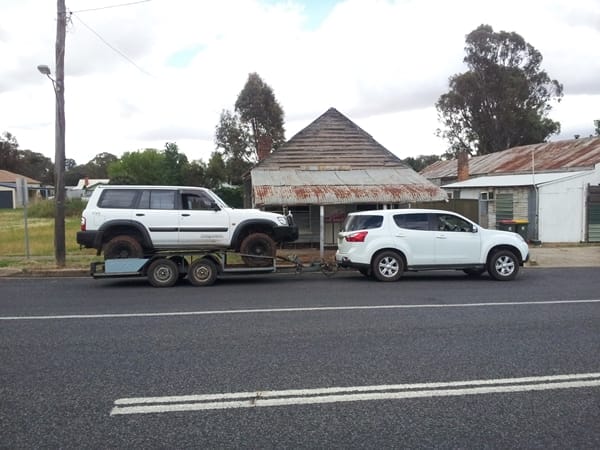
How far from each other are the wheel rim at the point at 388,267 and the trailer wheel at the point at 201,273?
3.61m

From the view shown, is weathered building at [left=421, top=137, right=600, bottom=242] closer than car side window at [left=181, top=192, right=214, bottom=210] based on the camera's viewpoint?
No

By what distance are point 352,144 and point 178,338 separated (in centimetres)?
1586

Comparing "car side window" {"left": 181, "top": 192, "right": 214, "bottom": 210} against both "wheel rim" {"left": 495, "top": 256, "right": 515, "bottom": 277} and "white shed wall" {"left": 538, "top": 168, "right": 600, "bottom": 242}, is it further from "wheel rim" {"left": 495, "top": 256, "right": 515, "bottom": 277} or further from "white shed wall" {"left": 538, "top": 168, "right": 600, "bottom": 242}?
"white shed wall" {"left": 538, "top": 168, "right": 600, "bottom": 242}

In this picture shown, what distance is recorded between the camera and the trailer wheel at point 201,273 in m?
11.2

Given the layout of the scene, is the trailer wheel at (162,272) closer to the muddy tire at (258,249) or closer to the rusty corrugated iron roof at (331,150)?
the muddy tire at (258,249)

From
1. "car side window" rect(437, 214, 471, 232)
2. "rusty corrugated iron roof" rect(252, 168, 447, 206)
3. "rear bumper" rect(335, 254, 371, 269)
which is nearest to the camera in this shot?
"rear bumper" rect(335, 254, 371, 269)

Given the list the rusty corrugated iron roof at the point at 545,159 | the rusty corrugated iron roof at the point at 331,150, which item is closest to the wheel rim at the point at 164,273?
the rusty corrugated iron roof at the point at 331,150

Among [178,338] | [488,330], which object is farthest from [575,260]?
[178,338]

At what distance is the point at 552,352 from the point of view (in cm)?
580

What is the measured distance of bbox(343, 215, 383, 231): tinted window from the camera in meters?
12.0

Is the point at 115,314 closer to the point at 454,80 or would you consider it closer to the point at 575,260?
the point at 575,260

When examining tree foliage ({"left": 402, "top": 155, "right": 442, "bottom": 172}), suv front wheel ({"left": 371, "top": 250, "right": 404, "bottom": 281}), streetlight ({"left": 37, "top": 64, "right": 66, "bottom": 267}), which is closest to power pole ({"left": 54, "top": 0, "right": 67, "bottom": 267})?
streetlight ({"left": 37, "top": 64, "right": 66, "bottom": 267})

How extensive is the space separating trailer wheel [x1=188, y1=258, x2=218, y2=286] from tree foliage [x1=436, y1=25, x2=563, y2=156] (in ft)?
133

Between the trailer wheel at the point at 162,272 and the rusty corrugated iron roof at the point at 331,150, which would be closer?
the trailer wheel at the point at 162,272
